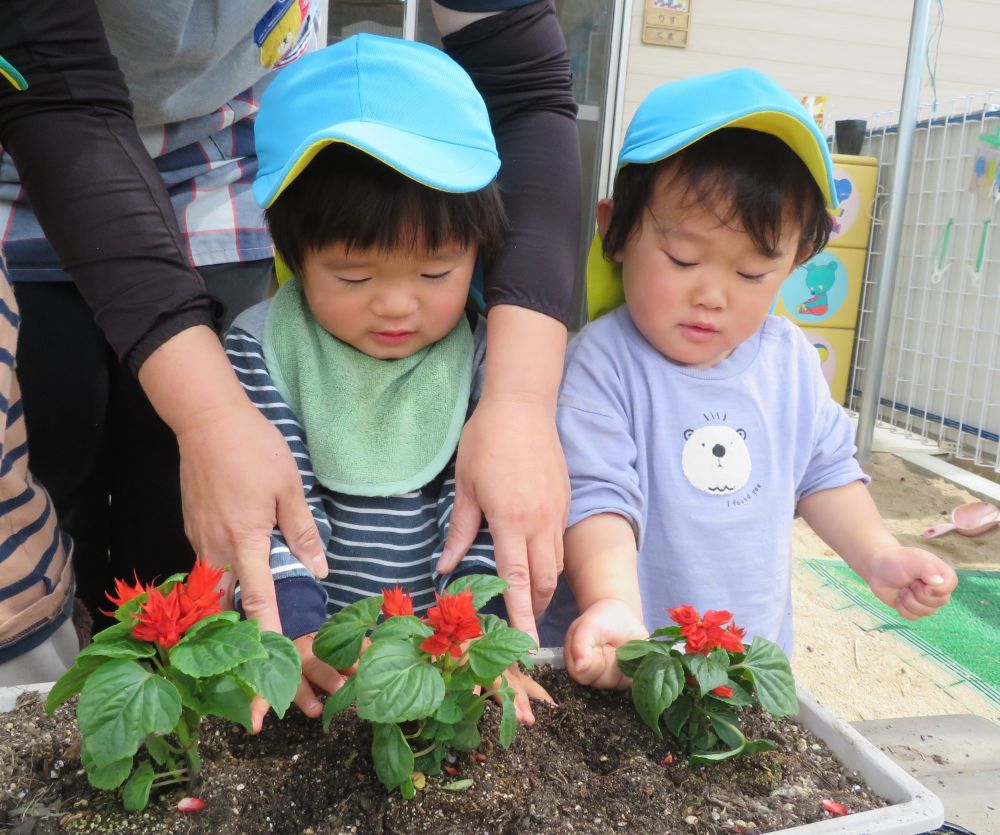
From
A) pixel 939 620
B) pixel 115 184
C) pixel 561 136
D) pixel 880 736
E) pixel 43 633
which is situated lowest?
pixel 939 620

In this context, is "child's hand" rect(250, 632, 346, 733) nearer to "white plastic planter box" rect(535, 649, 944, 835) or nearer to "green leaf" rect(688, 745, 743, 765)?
"white plastic planter box" rect(535, 649, 944, 835)

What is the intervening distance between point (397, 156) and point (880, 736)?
1019 mm

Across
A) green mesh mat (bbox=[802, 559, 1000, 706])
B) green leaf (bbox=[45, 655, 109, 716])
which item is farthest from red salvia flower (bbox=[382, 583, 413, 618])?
green mesh mat (bbox=[802, 559, 1000, 706])

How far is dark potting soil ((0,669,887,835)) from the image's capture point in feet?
2.45

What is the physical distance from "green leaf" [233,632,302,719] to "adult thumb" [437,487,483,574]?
1.11 ft

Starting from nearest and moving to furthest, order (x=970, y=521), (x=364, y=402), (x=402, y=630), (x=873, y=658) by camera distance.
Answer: (x=402, y=630) → (x=364, y=402) → (x=873, y=658) → (x=970, y=521)

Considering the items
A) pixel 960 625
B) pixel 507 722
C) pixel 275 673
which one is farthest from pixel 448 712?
pixel 960 625

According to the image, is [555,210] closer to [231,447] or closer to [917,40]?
[231,447]

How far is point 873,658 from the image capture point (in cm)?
228

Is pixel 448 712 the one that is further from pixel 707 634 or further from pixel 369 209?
pixel 369 209

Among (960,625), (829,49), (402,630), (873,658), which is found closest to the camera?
(402,630)

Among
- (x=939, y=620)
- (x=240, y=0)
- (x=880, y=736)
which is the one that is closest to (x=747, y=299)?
(x=880, y=736)

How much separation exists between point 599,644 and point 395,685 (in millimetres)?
341

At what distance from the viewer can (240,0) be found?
1.21 metres
